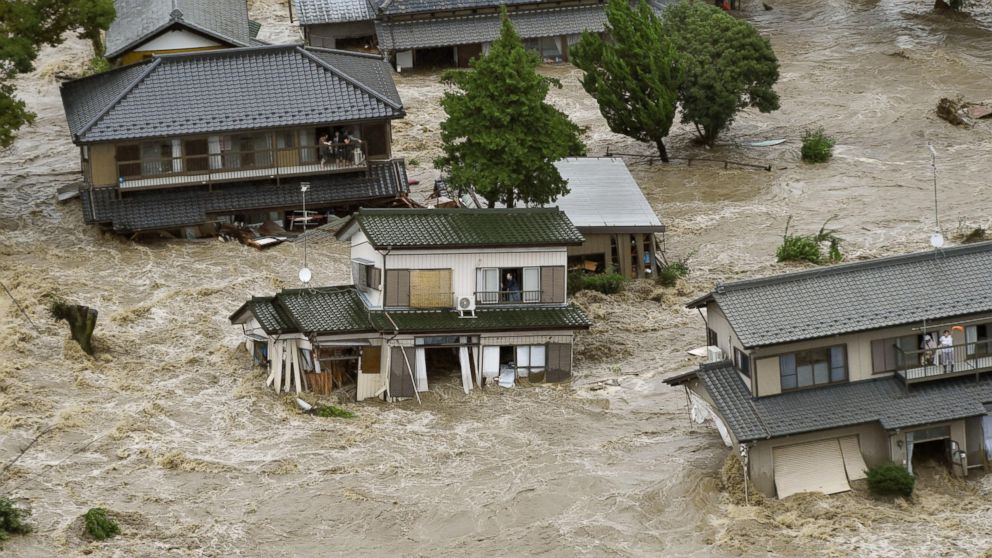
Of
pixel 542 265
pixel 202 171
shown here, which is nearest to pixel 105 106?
pixel 202 171

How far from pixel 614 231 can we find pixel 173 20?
22.1 meters

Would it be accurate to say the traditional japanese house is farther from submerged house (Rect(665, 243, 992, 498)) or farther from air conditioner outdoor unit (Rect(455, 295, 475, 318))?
submerged house (Rect(665, 243, 992, 498))

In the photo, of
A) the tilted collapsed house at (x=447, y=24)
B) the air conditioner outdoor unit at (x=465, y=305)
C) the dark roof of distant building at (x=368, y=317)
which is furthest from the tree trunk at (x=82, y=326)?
the tilted collapsed house at (x=447, y=24)

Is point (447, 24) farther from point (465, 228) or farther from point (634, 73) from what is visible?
point (465, 228)

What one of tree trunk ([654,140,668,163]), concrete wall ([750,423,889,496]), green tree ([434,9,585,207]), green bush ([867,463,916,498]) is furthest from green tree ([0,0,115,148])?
green bush ([867,463,916,498])

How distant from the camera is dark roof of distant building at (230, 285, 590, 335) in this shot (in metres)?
50.8

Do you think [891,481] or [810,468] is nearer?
[891,481]

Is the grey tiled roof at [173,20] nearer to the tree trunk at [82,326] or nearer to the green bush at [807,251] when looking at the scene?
the tree trunk at [82,326]

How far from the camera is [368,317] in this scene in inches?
2024

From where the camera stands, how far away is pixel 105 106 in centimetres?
6331

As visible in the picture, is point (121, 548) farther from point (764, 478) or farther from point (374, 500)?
point (764, 478)

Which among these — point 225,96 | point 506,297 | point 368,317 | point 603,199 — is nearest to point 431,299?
point 368,317

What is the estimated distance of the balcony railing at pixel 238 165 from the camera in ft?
207

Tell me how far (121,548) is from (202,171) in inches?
978
